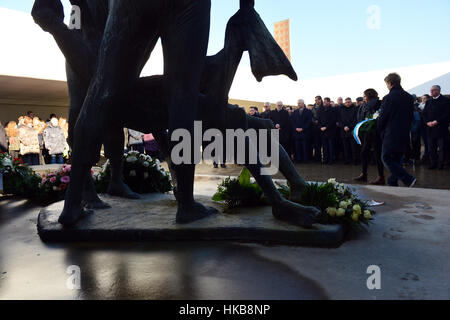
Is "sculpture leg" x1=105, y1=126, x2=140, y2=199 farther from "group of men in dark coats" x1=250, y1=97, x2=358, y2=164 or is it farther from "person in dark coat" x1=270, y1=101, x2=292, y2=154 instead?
"person in dark coat" x1=270, y1=101, x2=292, y2=154

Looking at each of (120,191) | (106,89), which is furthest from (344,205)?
(120,191)

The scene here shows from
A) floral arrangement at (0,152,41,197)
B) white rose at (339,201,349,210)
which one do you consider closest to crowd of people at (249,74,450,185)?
white rose at (339,201,349,210)

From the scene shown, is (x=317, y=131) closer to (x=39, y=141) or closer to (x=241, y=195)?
(x=39, y=141)

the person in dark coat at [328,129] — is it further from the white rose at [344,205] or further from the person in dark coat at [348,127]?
the white rose at [344,205]

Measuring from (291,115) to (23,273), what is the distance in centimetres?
1044

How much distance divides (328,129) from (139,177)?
8267 mm

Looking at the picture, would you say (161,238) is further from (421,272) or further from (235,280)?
(421,272)

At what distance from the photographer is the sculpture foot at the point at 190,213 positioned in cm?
225

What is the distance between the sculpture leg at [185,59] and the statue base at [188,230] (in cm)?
14

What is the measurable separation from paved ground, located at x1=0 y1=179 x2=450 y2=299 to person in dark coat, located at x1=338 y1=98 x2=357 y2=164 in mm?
8128

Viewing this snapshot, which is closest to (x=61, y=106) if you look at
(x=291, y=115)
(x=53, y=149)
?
(x=53, y=149)

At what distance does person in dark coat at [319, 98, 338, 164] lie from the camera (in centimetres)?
1078

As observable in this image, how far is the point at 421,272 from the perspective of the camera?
1.61m

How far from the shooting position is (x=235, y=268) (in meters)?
1.70
